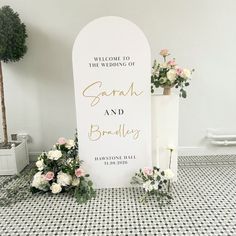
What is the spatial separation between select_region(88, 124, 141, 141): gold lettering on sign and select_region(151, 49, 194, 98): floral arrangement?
16.1 inches

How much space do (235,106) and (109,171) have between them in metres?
1.55

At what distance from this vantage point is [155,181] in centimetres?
179

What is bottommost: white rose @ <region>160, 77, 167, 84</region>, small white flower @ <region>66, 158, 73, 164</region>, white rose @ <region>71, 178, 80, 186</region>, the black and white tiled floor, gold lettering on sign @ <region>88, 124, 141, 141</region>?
the black and white tiled floor

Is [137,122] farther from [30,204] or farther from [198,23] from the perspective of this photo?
[198,23]

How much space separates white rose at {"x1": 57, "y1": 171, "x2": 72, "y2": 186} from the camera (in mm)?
1822

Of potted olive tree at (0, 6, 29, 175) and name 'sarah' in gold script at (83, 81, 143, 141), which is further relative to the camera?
Result: potted olive tree at (0, 6, 29, 175)

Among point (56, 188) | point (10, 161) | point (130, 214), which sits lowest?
point (130, 214)

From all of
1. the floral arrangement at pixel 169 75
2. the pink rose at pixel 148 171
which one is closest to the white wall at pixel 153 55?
the floral arrangement at pixel 169 75

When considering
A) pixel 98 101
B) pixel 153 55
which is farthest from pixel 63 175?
pixel 153 55

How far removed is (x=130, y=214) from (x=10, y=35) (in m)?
1.69

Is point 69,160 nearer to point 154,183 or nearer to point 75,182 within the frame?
point 75,182

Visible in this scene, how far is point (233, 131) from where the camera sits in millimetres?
2607

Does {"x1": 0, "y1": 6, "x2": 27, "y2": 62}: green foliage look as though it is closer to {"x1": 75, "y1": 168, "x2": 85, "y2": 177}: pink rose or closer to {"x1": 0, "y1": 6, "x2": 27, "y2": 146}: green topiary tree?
{"x1": 0, "y1": 6, "x2": 27, "y2": 146}: green topiary tree

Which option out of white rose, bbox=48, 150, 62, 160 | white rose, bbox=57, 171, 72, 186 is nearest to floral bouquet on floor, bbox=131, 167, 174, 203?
white rose, bbox=57, 171, 72, 186
